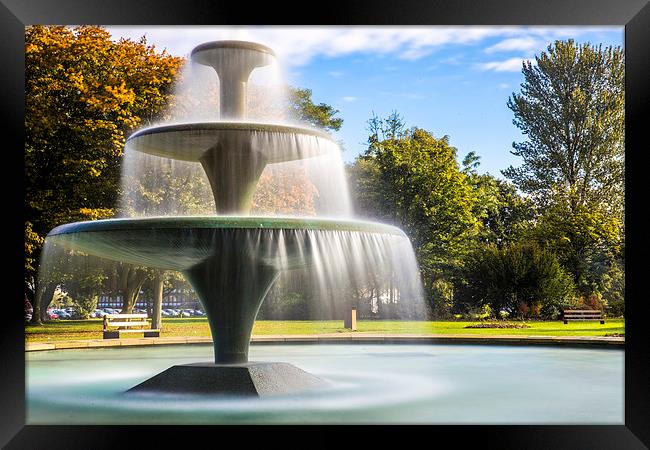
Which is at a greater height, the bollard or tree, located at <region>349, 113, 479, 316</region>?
tree, located at <region>349, 113, 479, 316</region>

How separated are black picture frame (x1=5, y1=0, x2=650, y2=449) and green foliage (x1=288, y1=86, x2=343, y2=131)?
1127 inches

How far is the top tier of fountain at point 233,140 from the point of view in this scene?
34.0ft

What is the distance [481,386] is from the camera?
11.1m

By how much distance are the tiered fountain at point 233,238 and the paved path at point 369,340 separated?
8236 millimetres

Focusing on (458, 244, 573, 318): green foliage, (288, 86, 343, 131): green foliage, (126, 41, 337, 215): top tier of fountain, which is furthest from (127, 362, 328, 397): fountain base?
(288, 86, 343, 131): green foliage

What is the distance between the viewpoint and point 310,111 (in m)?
40.2

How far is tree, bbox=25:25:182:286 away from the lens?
79.2ft

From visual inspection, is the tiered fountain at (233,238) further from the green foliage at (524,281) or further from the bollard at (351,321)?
the green foliage at (524,281)

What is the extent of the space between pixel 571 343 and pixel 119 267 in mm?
18176

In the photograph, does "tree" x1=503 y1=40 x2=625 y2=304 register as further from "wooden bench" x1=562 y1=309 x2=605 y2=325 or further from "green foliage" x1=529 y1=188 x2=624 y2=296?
"wooden bench" x1=562 y1=309 x2=605 y2=325

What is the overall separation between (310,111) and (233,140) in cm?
3000
